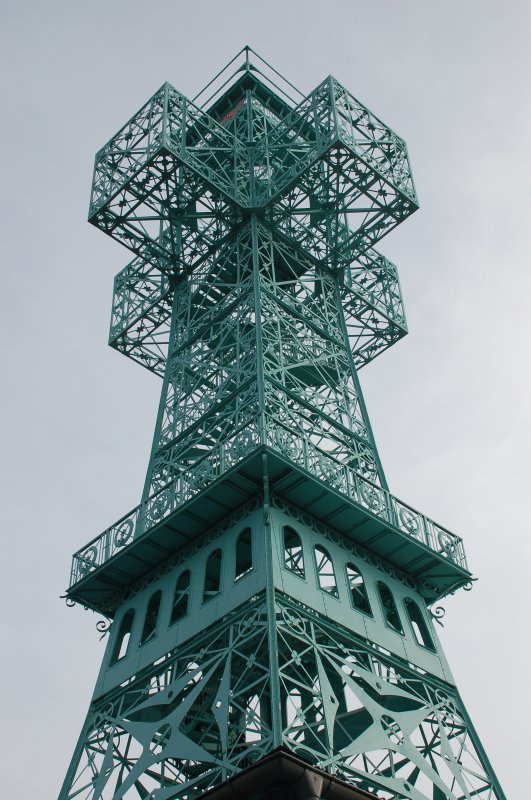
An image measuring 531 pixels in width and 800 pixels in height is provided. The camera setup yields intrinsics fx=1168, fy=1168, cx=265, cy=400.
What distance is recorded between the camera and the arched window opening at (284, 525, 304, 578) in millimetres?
27141

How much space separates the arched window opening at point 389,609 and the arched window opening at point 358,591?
1.73 feet

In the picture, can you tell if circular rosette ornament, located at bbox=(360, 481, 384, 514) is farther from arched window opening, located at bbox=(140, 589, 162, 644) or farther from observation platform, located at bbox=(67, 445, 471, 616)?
arched window opening, located at bbox=(140, 589, 162, 644)

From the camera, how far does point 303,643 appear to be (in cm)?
2464

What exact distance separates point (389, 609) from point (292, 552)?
272 centimetres

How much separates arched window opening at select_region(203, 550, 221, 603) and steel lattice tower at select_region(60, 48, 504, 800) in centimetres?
6

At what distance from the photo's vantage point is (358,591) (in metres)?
27.8

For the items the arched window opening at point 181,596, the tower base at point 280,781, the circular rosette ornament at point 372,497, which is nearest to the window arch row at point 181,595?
the arched window opening at point 181,596

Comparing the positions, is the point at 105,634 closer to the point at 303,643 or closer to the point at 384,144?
the point at 303,643

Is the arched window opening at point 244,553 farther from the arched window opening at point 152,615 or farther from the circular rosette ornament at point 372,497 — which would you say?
the circular rosette ornament at point 372,497

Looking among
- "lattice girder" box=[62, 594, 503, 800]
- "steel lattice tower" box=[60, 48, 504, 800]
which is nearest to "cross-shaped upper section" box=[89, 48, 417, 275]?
"steel lattice tower" box=[60, 48, 504, 800]

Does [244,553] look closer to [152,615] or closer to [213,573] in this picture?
[213,573]

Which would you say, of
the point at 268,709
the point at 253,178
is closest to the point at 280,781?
the point at 268,709

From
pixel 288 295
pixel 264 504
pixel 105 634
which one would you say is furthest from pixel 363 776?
pixel 288 295

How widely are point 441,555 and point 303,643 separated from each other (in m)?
5.79
